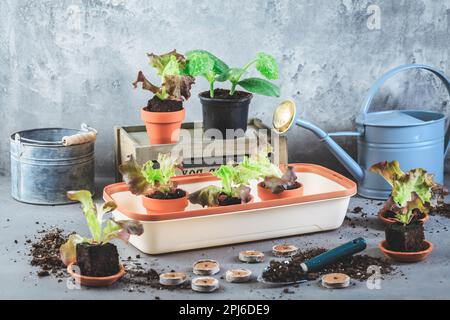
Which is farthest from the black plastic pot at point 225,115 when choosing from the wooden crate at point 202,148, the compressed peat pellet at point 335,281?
the compressed peat pellet at point 335,281

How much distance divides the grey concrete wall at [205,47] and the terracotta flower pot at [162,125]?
0.39m

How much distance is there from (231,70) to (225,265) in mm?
940

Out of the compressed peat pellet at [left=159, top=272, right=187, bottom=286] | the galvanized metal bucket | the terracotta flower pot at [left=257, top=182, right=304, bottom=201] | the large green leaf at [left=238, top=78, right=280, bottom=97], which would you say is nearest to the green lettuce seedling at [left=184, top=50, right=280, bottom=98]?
the large green leaf at [left=238, top=78, right=280, bottom=97]

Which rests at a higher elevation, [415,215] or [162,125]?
[162,125]

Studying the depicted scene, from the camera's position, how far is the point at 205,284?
2.64 m

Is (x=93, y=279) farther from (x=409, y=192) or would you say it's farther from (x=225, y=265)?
(x=409, y=192)

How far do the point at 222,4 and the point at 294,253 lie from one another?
1314 millimetres

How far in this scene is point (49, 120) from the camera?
386 cm

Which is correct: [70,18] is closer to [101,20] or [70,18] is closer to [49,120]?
[101,20]

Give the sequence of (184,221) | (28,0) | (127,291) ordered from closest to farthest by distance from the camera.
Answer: (127,291), (184,221), (28,0)

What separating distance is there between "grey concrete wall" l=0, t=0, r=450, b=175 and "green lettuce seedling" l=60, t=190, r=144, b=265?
1.22m

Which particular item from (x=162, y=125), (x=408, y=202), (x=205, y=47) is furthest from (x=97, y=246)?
(x=205, y=47)

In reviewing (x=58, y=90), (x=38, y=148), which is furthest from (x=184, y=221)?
(x=58, y=90)

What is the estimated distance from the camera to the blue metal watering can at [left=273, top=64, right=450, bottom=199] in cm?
353
